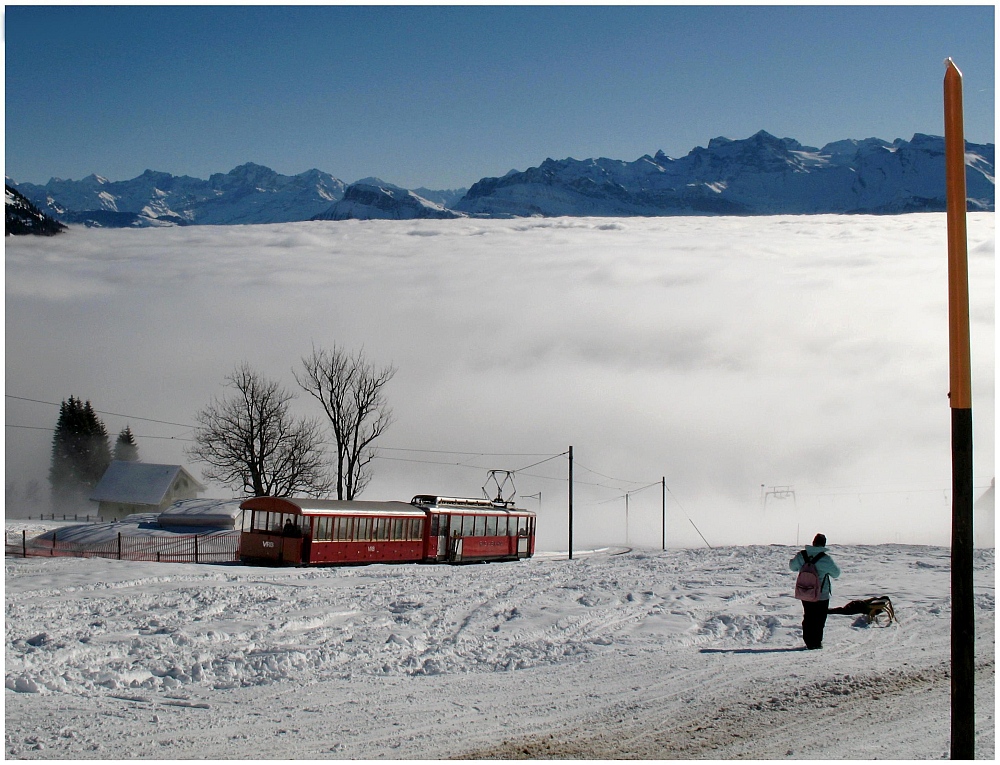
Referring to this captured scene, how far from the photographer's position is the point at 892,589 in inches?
789

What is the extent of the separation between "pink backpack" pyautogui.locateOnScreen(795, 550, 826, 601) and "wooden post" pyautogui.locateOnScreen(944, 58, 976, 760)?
5.46 meters

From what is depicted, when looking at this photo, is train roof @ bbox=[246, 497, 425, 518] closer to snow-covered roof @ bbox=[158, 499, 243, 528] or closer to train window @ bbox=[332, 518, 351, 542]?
train window @ bbox=[332, 518, 351, 542]

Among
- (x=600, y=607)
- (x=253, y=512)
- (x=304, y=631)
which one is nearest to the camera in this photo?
(x=304, y=631)

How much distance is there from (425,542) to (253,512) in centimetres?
774

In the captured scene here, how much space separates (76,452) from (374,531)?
10458 cm

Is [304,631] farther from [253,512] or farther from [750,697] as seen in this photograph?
[253,512]

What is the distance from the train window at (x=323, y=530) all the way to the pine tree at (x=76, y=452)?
4028 inches

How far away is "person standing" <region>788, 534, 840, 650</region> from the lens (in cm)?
1277

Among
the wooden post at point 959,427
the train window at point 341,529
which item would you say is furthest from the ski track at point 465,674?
the train window at point 341,529

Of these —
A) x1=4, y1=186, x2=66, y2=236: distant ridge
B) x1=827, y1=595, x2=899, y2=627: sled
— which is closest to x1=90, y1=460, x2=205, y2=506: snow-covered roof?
x1=4, y1=186, x2=66, y2=236: distant ridge

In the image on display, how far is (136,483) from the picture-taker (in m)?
89.9

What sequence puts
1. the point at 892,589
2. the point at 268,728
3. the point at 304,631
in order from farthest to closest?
the point at 892,589, the point at 304,631, the point at 268,728

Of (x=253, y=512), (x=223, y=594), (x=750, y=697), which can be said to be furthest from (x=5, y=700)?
(x=253, y=512)

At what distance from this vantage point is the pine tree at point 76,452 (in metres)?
122
